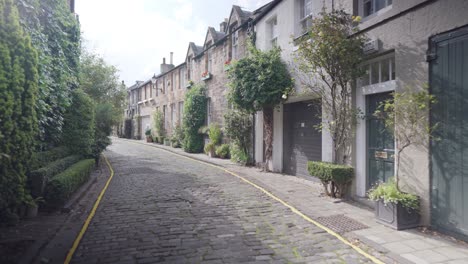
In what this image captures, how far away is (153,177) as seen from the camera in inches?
444

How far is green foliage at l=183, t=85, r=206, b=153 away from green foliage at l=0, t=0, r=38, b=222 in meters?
14.1

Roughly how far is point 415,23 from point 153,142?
95.3ft

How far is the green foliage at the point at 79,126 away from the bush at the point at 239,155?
6.31 metres

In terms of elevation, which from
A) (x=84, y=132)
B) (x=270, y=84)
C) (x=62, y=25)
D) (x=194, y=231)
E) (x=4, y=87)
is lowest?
(x=194, y=231)

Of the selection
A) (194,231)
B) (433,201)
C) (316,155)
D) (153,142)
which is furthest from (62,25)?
(153,142)

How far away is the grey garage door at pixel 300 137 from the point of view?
1030cm

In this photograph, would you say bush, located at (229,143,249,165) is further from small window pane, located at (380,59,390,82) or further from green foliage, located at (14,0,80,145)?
small window pane, located at (380,59,390,82)

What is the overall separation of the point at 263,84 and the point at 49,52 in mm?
6504

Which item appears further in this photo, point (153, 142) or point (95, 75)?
point (153, 142)

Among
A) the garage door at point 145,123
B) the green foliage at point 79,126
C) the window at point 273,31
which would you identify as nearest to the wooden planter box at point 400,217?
the window at point 273,31

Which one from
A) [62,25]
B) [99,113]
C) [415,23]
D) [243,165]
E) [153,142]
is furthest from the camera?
[153,142]

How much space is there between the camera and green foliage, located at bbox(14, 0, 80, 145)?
23.7 ft

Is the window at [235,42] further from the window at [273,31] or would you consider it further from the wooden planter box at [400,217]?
the wooden planter box at [400,217]

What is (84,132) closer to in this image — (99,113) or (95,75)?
(99,113)
